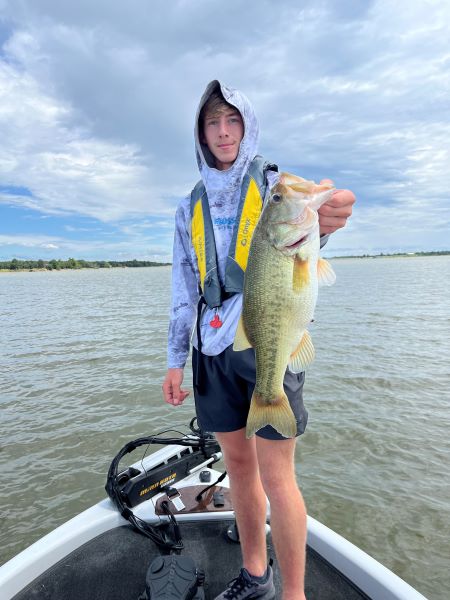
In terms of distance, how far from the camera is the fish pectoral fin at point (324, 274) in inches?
83.6

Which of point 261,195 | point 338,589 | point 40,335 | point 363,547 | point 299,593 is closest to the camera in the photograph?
point 299,593

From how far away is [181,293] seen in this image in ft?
9.73

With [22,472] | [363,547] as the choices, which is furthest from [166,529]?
[22,472]

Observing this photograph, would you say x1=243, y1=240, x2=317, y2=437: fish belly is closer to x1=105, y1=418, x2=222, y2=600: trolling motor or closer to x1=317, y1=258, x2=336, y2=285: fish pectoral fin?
x1=317, y1=258, x2=336, y2=285: fish pectoral fin

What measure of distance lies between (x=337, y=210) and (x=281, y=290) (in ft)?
1.61

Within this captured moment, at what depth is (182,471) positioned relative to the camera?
409 centimetres

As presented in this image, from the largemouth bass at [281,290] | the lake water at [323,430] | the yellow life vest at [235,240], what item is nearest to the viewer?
the largemouth bass at [281,290]

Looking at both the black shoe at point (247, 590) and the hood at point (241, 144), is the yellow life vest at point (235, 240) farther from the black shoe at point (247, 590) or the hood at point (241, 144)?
the black shoe at point (247, 590)

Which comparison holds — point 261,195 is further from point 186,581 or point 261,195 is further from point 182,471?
point 182,471

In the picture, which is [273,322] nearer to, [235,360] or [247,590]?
[235,360]

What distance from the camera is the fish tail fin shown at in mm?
2127

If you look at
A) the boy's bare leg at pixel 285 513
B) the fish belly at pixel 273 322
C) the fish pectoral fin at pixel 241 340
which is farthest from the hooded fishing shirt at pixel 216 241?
the boy's bare leg at pixel 285 513

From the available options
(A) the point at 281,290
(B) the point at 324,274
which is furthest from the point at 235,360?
(B) the point at 324,274

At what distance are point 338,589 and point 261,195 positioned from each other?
2.68 m
